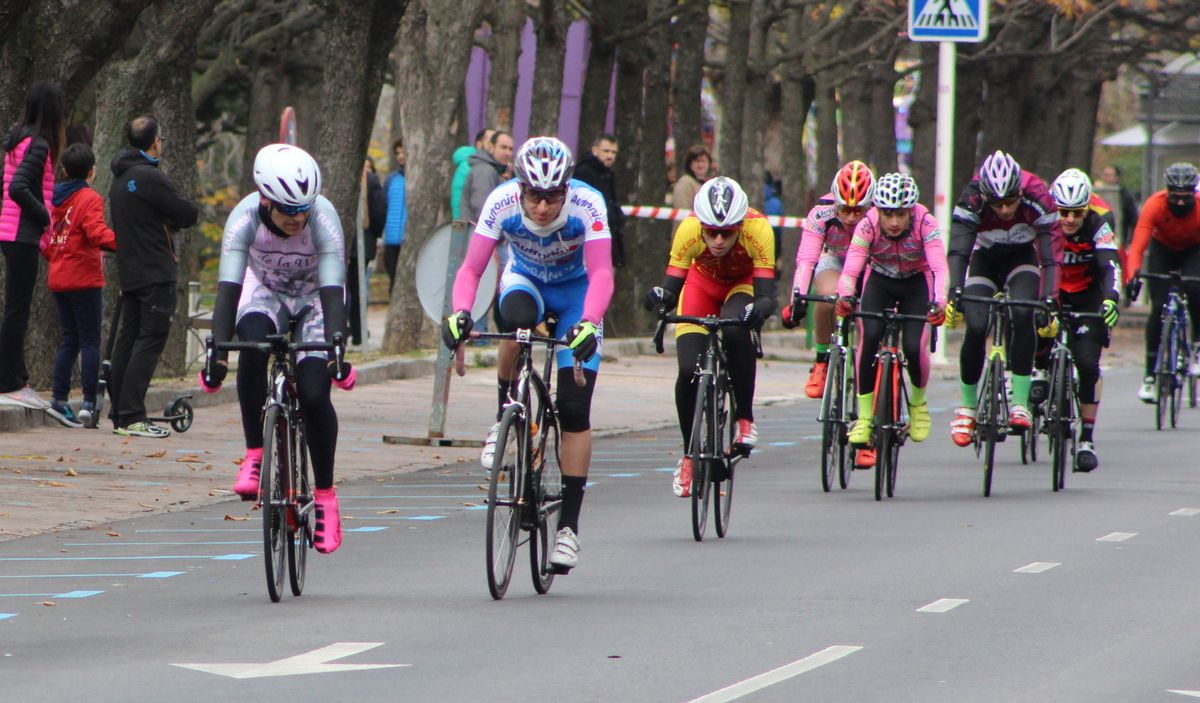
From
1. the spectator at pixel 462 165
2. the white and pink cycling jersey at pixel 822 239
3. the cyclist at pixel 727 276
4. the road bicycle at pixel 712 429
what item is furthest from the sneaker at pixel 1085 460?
the spectator at pixel 462 165

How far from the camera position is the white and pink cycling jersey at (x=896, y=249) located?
1272 centimetres

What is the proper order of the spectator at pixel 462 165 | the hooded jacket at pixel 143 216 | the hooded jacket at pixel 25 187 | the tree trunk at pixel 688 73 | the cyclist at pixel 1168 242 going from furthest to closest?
the tree trunk at pixel 688 73 < the spectator at pixel 462 165 < the cyclist at pixel 1168 242 < the hooded jacket at pixel 143 216 < the hooded jacket at pixel 25 187

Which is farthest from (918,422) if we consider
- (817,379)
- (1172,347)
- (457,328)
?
(1172,347)

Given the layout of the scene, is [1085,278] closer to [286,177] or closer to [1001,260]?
[1001,260]

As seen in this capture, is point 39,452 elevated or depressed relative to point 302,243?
depressed

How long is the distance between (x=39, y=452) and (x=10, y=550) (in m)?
3.64

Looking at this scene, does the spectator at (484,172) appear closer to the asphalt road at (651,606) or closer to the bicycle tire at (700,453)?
the asphalt road at (651,606)

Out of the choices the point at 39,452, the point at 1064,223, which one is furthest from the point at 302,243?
the point at 1064,223

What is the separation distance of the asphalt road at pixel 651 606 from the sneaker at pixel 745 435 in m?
0.51

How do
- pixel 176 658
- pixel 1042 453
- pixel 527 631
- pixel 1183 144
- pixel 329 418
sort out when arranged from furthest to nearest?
1. pixel 1183 144
2. pixel 1042 453
3. pixel 329 418
4. pixel 527 631
5. pixel 176 658

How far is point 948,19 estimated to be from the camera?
77.5ft

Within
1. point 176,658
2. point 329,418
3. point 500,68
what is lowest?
point 176,658

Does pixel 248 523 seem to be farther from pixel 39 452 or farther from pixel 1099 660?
pixel 1099 660

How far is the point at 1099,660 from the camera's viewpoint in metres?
7.73
